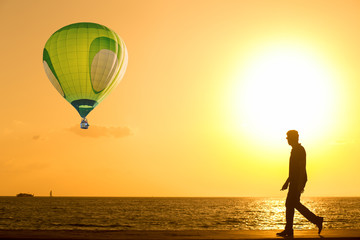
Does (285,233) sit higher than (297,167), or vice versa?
(297,167)

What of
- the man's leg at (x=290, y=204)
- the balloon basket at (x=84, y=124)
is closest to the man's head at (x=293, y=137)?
the man's leg at (x=290, y=204)

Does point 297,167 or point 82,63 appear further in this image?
point 82,63

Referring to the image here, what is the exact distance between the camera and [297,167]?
1195cm

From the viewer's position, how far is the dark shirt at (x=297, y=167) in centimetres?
1193

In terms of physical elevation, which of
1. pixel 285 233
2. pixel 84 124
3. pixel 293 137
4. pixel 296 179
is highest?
pixel 84 124

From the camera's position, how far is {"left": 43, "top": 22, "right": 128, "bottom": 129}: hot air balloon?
41.7 meters

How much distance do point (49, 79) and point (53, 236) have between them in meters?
35.4

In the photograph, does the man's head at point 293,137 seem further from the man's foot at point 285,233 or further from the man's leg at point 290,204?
the man's foot at point 285,233

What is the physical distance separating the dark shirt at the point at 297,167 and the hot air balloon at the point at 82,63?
32.1m

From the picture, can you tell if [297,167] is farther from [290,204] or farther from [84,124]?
[84,124]

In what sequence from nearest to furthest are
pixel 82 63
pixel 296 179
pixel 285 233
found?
pixel 285 233
pixel 296 179
pixel 82 63

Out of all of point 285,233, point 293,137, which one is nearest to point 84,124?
point 293,137

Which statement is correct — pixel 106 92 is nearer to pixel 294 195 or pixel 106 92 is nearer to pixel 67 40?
pixel 67 40

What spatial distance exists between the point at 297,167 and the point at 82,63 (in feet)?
107
